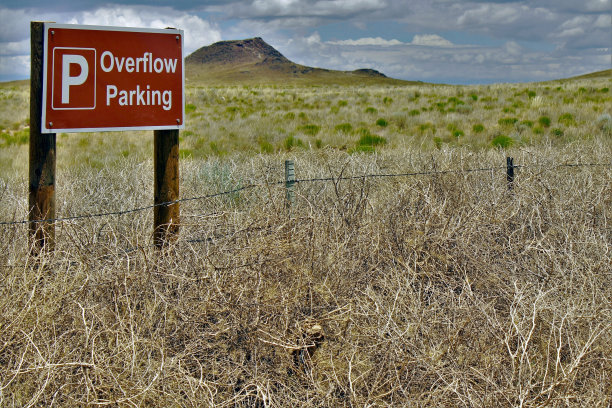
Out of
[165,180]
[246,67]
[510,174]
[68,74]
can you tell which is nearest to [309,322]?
[165,180]

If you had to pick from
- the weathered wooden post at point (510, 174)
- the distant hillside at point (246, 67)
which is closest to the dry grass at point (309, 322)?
the weathered wooden post at point (510, 174)

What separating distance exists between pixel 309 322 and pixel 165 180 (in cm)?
194

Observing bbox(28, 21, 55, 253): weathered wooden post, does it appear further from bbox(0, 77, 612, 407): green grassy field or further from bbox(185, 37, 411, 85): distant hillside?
bbox(185, 37, 411, 85): distant hillside

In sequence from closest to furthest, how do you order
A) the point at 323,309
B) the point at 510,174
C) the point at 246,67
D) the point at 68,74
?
the point at 323,309 < the point at 68,74 < the point at 510,174 < the point at 246,67

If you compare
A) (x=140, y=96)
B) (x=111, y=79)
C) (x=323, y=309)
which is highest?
(x=111, y=79)

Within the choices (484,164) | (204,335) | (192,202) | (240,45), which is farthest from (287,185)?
(240,45)

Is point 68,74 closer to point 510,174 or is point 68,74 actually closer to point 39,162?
point 39,162

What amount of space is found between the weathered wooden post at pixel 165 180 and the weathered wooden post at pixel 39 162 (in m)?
0.76

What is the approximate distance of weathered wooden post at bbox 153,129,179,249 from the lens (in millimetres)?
4805

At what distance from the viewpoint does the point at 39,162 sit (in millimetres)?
4344

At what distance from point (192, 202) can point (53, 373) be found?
3.87 meters

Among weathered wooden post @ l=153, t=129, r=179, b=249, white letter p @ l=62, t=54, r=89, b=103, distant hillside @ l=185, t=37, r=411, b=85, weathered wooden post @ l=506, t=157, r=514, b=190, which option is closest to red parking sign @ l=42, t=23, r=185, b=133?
white letter p @ l=62, t=54, r=89, b=103

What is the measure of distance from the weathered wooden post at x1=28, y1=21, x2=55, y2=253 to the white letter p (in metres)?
0.14

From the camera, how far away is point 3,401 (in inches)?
115
